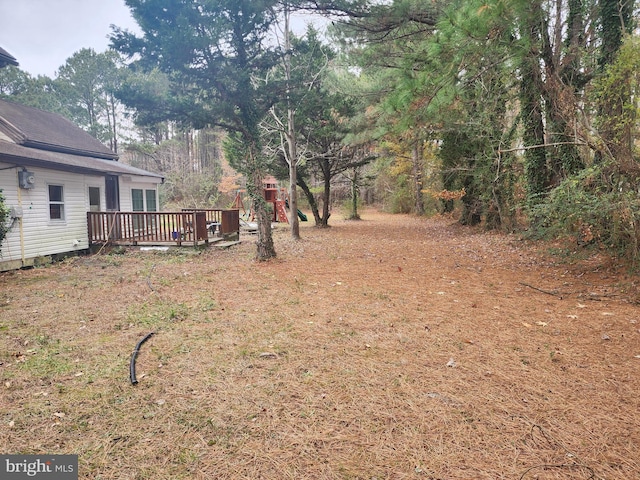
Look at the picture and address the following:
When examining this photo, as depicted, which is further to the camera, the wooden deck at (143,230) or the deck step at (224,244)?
the deck step at (224,244)

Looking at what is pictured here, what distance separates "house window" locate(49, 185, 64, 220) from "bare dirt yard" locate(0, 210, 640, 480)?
4481 mm

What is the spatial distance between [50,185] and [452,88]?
33.8ft

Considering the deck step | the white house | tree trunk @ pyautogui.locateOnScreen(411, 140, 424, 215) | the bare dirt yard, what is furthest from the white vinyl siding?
tree trunk @ pyautogui.locateOnScreen(411, 140, 424, 215)

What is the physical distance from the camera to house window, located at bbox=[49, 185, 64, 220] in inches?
380

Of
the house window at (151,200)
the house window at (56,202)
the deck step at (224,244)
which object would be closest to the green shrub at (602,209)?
the deck step at (224,244)

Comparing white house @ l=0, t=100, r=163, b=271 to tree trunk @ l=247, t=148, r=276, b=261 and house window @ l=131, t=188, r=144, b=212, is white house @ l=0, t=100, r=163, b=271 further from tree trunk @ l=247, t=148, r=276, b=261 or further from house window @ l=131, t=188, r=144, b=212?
tree trunk @ l=247, t=148, r=276, b=261

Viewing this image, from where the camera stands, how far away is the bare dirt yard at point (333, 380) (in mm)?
2082

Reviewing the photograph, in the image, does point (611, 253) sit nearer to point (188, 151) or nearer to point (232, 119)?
point (232, 119)

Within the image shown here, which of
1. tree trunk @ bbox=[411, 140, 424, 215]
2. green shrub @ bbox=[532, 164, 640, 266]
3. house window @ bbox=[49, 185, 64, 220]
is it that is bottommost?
green shrub @ bbox=[532, 164, 640, 266]

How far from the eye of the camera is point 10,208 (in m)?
8.20

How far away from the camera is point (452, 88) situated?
581 centimetres

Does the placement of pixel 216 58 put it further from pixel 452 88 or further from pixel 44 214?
pixel 44 214

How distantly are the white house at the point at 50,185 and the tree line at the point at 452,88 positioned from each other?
274 centimetres

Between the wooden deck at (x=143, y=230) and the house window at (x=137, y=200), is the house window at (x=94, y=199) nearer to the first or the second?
the wooden deck at (x=143, y=230)
